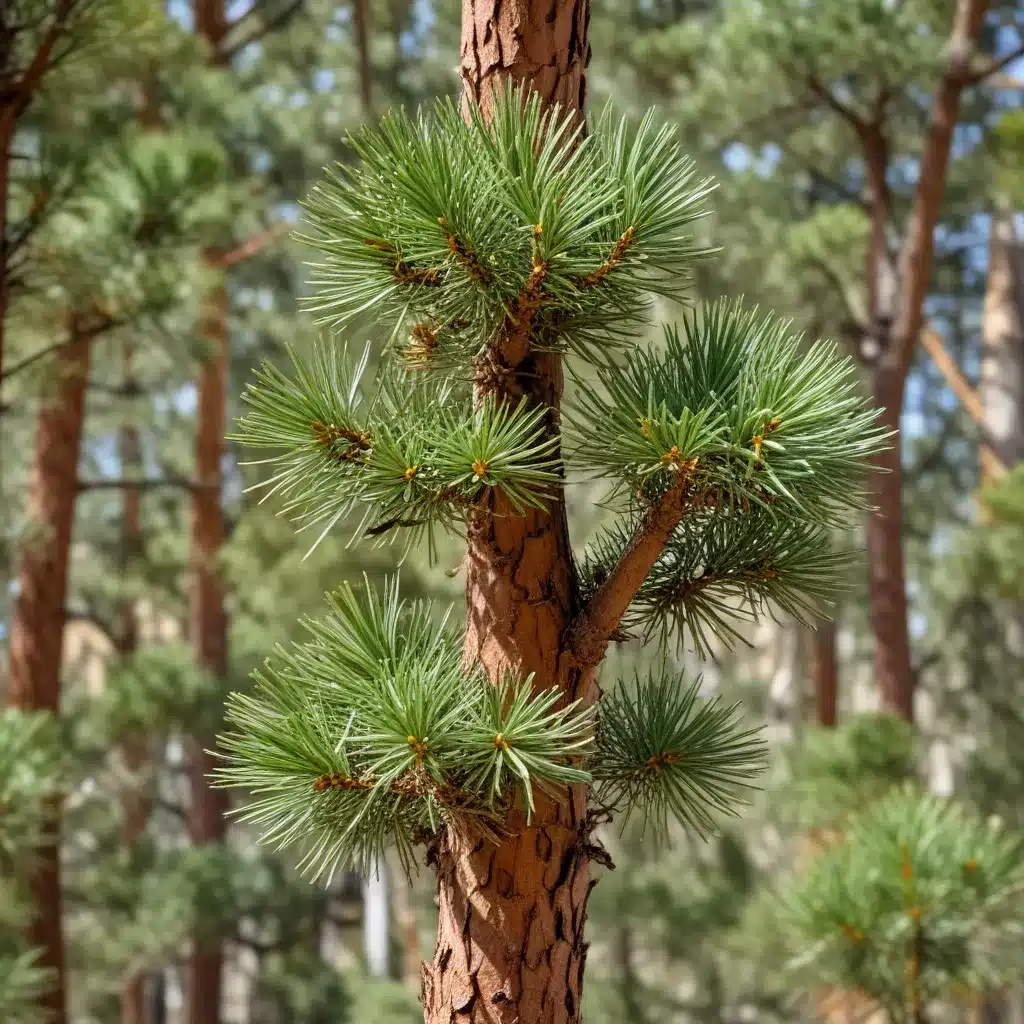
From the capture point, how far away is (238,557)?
5.89m

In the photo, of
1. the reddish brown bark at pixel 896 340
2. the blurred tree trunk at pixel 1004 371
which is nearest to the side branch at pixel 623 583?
the reddish brown bark at pixel 896 340

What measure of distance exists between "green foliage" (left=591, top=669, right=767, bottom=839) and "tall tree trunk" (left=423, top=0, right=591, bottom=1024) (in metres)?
0.09

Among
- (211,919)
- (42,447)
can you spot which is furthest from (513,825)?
(211,919)

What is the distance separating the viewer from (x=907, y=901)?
2.04 meters

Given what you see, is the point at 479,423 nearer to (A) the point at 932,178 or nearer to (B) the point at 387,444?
(B) the point at 387,444

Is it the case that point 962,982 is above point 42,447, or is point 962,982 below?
below

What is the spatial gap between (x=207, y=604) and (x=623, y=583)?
5.50 meters

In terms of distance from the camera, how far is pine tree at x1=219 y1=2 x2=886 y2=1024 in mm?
980

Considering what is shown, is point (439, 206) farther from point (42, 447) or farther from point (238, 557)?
point (238, 557)

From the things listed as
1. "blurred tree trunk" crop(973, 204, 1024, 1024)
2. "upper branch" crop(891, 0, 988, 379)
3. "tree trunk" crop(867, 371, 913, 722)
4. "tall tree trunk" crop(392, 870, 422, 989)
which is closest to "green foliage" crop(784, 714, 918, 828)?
"tree trunk" crop(867, 371, 913, 722)

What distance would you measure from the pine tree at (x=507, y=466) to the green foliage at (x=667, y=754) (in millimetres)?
86

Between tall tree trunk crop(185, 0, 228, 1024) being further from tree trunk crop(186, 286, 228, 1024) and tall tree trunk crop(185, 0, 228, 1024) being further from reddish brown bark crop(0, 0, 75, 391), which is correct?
reddish brown bark crop(0, 0, 75, 391)

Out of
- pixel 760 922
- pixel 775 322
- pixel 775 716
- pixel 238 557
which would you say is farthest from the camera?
pixel 775 716

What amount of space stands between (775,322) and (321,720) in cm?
45
